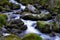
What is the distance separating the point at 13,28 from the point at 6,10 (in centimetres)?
812

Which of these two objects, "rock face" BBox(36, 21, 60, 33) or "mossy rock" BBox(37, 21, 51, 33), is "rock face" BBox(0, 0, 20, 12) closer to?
"mossy rock" BBox(37, 21, 51, 33)

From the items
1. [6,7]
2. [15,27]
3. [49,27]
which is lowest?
[49,27]

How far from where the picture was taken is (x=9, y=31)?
15.8m

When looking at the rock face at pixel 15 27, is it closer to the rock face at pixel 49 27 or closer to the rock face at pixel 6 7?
the rock face at pixel 49 27

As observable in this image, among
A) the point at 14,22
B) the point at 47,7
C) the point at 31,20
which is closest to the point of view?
the point at 14,22

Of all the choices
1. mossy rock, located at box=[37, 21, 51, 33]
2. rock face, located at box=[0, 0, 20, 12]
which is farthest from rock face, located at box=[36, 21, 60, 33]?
rock face, located at box=[0, 0, 20, 12]

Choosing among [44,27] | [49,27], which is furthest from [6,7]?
[49,27]

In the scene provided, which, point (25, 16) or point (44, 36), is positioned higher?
point (25, 16)

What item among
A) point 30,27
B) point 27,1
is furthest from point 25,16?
point 27,1

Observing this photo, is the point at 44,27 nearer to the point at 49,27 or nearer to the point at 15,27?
the point at 49,27

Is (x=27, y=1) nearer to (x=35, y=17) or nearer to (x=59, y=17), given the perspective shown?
(x=35, y=17)

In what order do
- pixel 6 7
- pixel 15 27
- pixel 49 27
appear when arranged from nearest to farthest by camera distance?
1. pixel 49 27
2. pixel 15 27
3. pixel 6 7

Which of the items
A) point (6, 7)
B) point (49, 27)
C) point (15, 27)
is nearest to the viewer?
point (49, 27)

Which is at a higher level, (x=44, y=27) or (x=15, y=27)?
(x=15, y=27)
